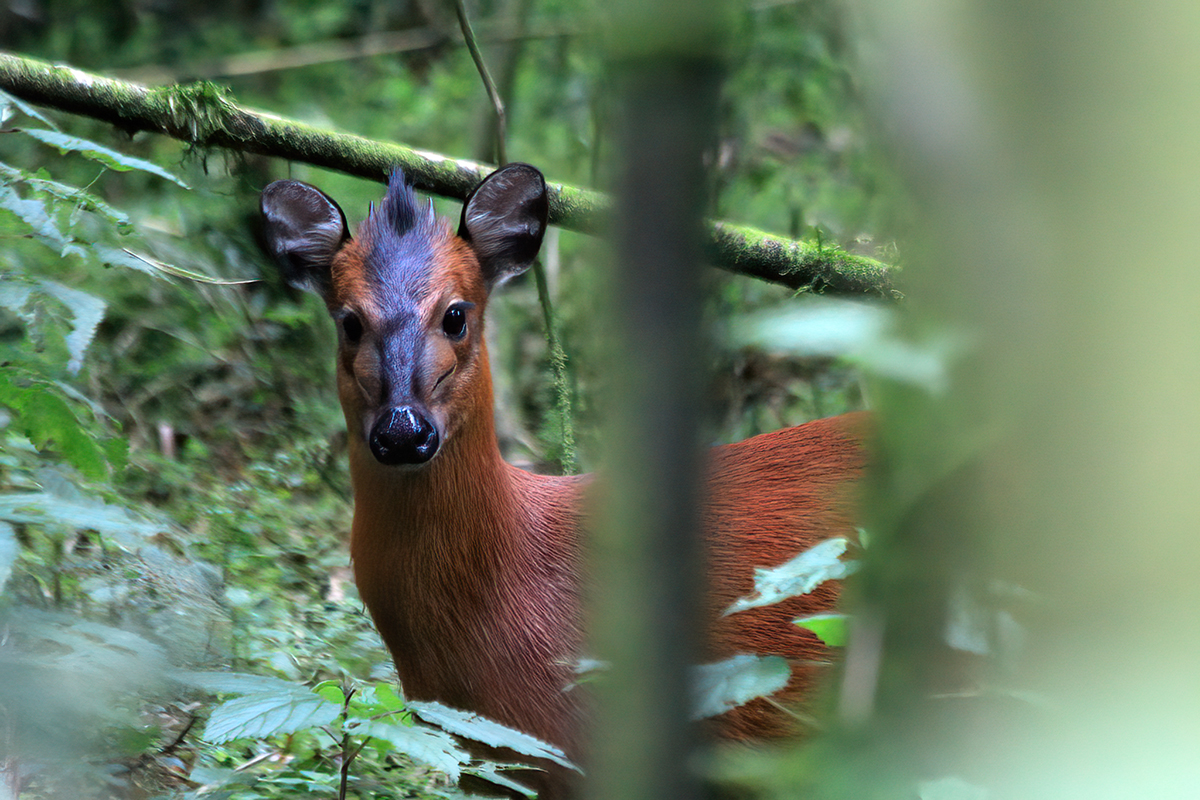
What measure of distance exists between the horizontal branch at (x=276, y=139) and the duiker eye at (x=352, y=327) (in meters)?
0.79

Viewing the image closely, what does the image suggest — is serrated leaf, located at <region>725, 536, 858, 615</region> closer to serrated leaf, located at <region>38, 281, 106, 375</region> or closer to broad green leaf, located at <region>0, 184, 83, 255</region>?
serrated leaf, located at <region>38, 281, 106, 375</region>

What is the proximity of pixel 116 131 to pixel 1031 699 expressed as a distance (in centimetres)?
420

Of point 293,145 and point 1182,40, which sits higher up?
point 293,145

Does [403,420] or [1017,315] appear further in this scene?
[403,420]

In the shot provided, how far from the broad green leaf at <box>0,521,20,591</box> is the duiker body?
1134mm

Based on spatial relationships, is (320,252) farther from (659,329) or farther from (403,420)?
(659,329)

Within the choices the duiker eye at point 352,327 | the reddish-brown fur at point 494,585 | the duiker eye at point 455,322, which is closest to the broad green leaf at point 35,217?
the duiker eye at point 352,327

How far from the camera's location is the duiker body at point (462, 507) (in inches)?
121

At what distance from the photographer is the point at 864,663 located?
768mm

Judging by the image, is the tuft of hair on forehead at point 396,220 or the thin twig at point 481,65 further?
the thin twig at point 481,65

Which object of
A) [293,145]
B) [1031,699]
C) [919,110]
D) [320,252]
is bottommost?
[1031,699]

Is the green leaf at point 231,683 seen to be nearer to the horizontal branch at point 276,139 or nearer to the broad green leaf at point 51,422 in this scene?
the broad green leaf at point 51,422

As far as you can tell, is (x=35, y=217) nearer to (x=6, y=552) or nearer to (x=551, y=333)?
(x=6, y=552)

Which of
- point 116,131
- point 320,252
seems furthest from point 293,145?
point 116,131
